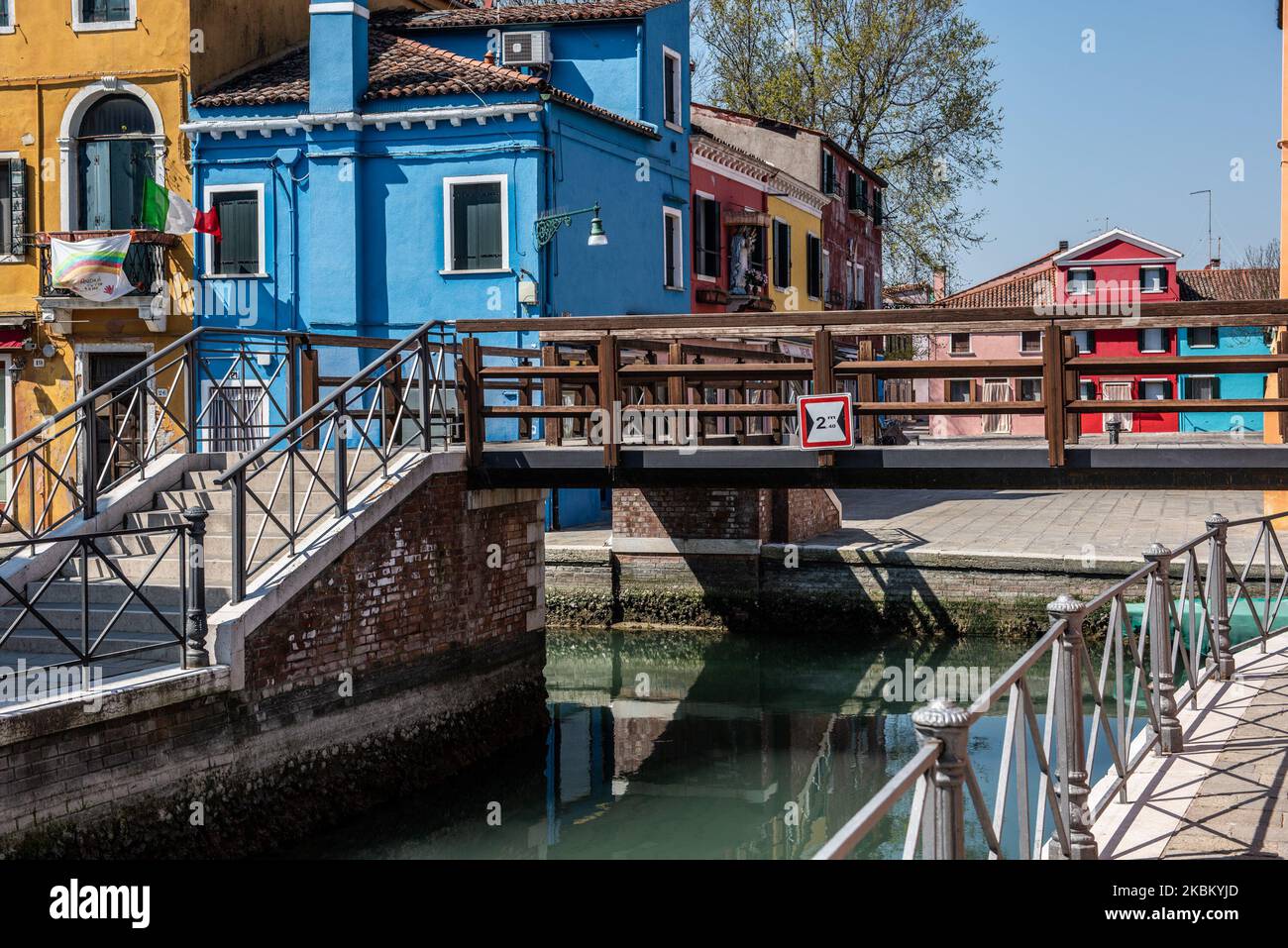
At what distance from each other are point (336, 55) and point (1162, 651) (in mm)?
15698

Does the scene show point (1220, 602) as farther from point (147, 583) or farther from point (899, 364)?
point (147, 583)

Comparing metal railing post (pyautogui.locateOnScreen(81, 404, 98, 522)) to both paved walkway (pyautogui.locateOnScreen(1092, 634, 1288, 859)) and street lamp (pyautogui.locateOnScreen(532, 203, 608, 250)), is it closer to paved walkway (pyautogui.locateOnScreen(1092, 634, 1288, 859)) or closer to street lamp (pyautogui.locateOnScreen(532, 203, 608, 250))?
paved walkway (pyautogui.locateOnScreen(1092, 634, 1288, 859))

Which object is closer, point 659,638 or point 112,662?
point 112,662

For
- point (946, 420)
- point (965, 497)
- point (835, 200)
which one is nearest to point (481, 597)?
point (965, 497)

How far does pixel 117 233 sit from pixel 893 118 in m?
23.1

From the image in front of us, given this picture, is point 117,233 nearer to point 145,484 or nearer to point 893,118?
point 145,484

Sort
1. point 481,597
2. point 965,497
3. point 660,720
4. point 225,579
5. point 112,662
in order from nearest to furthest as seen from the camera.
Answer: point 112,662 → point 225,579 → point 481,597 → point 660,720 → point 965,497

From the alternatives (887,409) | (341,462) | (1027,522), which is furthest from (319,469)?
(1027,522)

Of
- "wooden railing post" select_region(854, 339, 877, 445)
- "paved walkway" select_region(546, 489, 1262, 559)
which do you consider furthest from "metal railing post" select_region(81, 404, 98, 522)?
"paved walkway" select_region(546, 489, 1262, 559)

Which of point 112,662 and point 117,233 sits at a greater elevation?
point 117,233

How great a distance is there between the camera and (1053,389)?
9.94 meters

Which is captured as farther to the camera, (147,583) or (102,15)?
(102,15)

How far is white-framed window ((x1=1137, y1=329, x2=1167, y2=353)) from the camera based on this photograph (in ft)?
159

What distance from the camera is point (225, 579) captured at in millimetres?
9930
